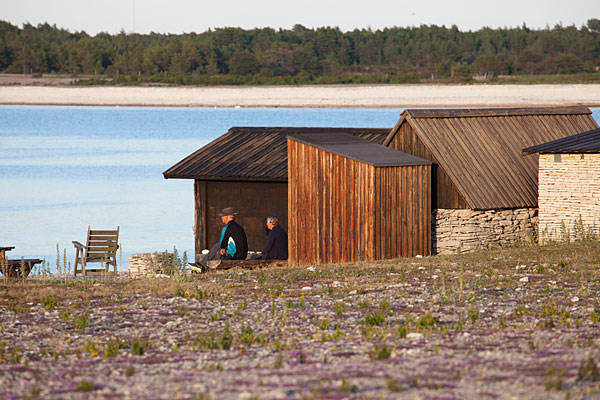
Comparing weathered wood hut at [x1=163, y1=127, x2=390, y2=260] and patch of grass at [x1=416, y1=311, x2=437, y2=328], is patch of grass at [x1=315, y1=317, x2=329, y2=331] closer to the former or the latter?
patch of grass at [x1=416, y1=311, x2=437, y2=328]

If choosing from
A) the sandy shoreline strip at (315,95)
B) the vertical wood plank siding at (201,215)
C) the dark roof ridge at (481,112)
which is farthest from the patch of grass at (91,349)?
the sandy shoreline strip at (315,95)

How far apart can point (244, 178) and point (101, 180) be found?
3027cm

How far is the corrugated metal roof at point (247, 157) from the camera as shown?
2102 cm

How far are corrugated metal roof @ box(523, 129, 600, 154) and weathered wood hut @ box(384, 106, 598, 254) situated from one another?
36.3 inches

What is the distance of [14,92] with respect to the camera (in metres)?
111

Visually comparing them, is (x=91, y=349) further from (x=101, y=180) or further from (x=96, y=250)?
(x=101, y=180)

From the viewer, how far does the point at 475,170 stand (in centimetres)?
2003

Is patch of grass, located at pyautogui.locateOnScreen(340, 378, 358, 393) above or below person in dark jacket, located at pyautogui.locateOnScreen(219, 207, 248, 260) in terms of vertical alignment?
below

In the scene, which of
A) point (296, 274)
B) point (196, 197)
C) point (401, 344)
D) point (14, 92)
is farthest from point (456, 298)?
point (14, 92)

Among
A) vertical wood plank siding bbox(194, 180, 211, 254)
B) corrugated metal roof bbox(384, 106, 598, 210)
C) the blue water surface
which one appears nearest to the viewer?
corrugated metal roof bbox(384, 106, 598, 210)

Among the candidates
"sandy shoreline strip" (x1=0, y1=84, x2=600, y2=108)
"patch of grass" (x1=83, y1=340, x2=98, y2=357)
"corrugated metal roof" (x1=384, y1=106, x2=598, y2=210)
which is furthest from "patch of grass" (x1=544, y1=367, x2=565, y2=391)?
"sandy shoreline strip" (x1=0, y1=84, x2=600, y2=108)

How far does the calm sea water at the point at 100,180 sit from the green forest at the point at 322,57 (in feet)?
42.1

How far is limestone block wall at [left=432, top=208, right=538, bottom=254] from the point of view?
1927 centimetres

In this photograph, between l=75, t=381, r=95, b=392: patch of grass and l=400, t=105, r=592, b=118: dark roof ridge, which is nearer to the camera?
l=75, t=381, r=95, b=392: patch of grass
